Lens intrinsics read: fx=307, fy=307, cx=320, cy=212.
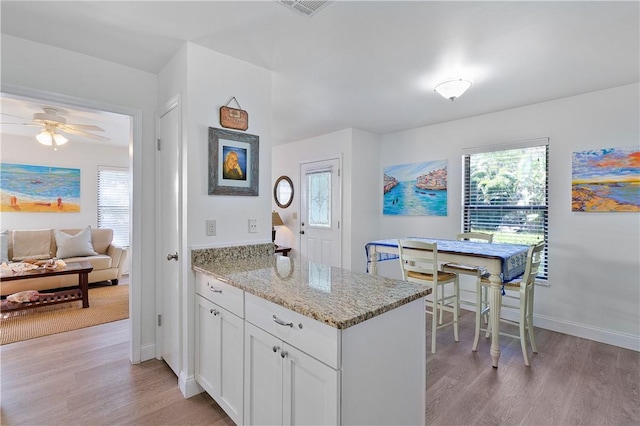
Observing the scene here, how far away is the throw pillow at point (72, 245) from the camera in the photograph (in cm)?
463

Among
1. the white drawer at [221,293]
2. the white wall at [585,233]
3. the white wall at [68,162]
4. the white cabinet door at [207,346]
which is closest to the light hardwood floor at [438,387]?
the white cabinet door at [207,346]

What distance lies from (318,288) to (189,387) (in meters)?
1.30

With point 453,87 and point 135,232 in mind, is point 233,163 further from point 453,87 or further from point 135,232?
point 453,87

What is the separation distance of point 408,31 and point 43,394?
11.2 ft

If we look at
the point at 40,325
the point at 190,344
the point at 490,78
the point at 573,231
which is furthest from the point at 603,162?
the point at 40,325

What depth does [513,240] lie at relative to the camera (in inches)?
135

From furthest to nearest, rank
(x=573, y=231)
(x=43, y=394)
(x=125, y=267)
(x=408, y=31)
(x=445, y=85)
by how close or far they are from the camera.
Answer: (x=125, y=267)
(x=573, y=231)
(x=445, y=85)
(x=43, y=394)
(x=408, y=31)

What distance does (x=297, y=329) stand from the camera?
130 centimetres

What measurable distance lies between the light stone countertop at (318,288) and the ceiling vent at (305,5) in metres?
1.50

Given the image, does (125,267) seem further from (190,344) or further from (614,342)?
(614,342)

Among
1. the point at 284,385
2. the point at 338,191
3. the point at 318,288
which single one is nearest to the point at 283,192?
the point at 338,191

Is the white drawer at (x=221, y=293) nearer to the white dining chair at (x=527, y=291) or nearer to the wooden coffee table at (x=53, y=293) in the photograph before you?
the white dining chair at (x=527, y=291)

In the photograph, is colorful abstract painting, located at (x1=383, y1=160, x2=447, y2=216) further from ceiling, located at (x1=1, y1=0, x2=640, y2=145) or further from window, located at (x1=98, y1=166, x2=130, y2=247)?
window, located at (x1=98, y1=166, x2=130, y2=247)

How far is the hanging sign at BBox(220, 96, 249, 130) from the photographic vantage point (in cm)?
221
